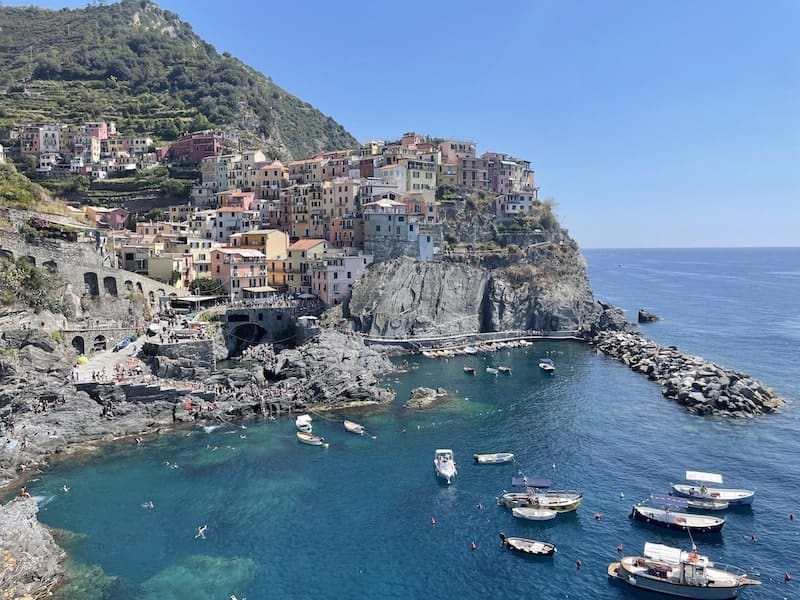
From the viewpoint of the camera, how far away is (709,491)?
38.2 metres

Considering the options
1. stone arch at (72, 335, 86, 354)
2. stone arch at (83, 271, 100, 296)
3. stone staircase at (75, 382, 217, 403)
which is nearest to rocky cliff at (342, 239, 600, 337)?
stone arch at (83, 271, 100, 296)

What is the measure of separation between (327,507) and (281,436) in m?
12.4

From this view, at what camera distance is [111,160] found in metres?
113

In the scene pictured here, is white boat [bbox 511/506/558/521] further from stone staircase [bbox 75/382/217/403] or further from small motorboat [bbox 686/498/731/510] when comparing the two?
stone staircase [bbox 75/382/217/403]

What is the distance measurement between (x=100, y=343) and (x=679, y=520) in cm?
5104

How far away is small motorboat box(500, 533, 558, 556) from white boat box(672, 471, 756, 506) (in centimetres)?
1076

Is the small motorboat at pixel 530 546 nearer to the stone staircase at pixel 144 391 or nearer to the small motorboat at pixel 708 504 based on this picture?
the small motorboat at pixel 708 504

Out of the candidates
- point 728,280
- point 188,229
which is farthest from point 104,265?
point 728,280

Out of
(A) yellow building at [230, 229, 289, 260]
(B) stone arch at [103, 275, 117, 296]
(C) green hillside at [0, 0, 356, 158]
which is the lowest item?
(B) stone arch at [103, 275, 117, 296]

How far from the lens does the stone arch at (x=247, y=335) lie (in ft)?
237

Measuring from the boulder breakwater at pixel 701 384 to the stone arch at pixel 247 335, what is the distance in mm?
44545

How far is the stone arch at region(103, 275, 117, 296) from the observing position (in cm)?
6469

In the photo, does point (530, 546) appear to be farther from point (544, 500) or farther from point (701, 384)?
point (701, 384)

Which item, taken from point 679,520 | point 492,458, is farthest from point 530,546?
point 492,458
